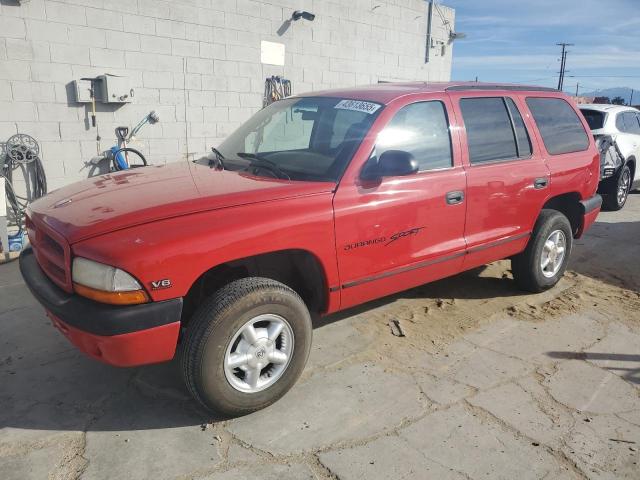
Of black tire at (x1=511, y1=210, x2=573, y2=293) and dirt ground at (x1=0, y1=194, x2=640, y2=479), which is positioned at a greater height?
black tire at (x1=511, y1=210, x2=573, y2=293)

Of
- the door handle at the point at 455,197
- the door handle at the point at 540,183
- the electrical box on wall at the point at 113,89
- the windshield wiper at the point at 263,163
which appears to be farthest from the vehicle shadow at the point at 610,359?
the electrical box on wall at the point at 113,89

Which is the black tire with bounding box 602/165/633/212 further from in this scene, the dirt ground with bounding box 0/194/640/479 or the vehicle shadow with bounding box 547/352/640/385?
the vehicle shadow with bounding box 547/352/640/385

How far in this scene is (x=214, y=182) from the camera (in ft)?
10.7

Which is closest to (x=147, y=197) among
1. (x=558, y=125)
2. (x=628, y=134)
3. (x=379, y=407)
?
(x=379, y=407)

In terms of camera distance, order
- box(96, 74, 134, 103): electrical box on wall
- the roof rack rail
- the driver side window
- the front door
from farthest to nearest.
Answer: box(96, 74, 134, 103): electrical box on wall
the roof rack rail
the driver side window
the front door

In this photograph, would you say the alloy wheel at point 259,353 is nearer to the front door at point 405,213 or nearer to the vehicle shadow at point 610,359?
the front door at point 405,213

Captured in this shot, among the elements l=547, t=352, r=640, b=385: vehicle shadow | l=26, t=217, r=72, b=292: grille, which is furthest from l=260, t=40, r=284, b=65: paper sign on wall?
l=547, t=352, r=640, b=385: vehicle shadow

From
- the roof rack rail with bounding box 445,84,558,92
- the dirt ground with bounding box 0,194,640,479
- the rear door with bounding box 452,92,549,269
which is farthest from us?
the roof rack rail with bounding box 445,84,558,92

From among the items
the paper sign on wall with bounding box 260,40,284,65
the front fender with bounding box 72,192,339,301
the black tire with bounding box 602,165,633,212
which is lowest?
the black tire with bounding box 602,165,633,212

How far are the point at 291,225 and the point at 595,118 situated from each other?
7.83 metres

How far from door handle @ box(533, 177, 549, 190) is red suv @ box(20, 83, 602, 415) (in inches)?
0.8

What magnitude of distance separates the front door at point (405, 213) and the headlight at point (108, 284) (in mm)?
1205

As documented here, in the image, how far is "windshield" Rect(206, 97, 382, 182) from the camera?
3385 mm

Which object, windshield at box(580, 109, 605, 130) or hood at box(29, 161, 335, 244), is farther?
windshield at box(580, 109, 605, 130)
